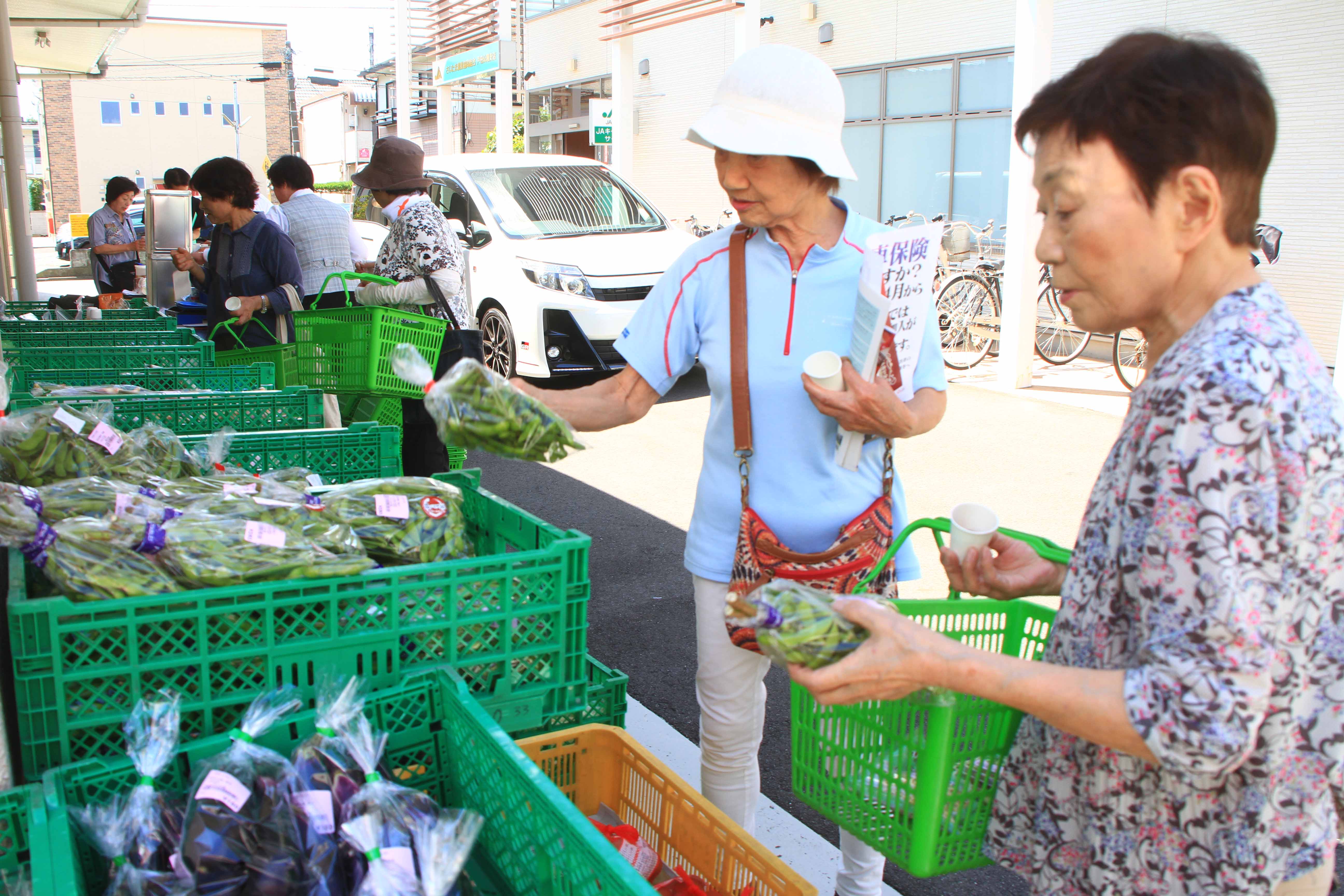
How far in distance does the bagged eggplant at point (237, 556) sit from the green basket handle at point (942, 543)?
38.8 inches

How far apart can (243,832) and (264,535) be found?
63 cm

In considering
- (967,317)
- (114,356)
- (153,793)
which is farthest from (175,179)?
(153,793)

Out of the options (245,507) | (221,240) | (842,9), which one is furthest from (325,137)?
(245,507)

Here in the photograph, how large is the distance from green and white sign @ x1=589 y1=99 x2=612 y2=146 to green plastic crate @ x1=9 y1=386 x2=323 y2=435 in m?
16.0

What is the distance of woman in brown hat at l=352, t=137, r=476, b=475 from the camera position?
5.18m

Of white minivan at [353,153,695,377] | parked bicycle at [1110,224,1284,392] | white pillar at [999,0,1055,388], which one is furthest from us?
white pillar at [999,0,1055,388]

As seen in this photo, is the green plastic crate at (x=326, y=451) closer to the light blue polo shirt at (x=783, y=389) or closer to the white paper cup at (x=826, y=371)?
the light blue polo shirt at (x=783, y=389)

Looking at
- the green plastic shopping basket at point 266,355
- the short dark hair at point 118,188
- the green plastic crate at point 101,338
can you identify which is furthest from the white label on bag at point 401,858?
the short dark hair at point 118,188

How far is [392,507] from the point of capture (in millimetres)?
2207

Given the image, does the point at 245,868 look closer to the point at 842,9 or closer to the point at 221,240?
the point at 221,240

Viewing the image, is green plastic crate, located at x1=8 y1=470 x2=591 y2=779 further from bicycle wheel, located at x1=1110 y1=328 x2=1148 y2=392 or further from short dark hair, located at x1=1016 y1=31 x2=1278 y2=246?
bicycle wheel, located at x1=1110 y1=328 x2=1148 y2=392

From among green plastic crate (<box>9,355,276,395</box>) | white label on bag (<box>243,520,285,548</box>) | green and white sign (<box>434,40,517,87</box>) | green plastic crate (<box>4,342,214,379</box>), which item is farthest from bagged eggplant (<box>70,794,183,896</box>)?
green and white sign (<box>434,40,517,87</box>)

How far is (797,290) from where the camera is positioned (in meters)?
2.33

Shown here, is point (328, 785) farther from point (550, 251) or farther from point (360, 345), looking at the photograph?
point (550, 251)
